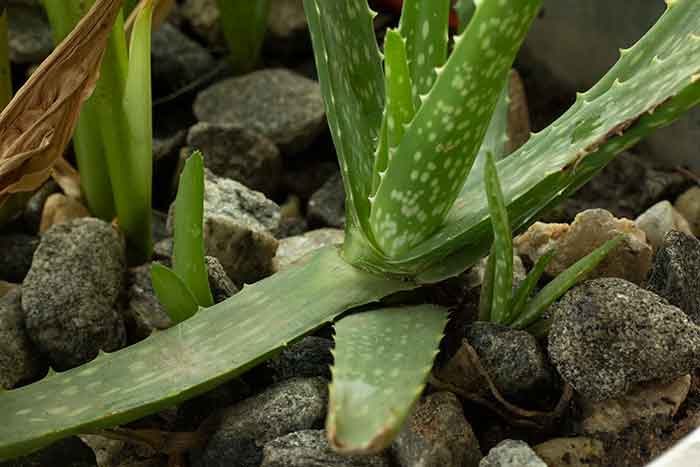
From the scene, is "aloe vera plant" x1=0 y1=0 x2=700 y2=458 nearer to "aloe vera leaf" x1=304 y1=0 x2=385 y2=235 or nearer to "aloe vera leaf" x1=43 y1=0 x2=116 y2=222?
"aloe vera leaf" x1=304 y1=0 x2=385 y2=235

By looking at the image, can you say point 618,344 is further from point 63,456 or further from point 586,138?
point 63,456

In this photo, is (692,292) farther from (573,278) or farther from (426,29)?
(426,29)

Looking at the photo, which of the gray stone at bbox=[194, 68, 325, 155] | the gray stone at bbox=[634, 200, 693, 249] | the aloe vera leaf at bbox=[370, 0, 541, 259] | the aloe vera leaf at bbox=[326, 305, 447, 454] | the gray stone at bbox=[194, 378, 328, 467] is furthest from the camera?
the gray stone at bbox=[194, 68, 325, 155]

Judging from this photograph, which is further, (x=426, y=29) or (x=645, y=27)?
(x=645, y=27)

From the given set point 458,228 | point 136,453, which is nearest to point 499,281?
point 458,228

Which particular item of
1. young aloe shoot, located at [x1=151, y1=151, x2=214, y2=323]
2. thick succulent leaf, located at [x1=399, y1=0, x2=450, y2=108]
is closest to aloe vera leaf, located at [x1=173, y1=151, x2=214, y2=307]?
young aloe shoot, located at [x1=151, y1=151, x2=214, y2=323]
